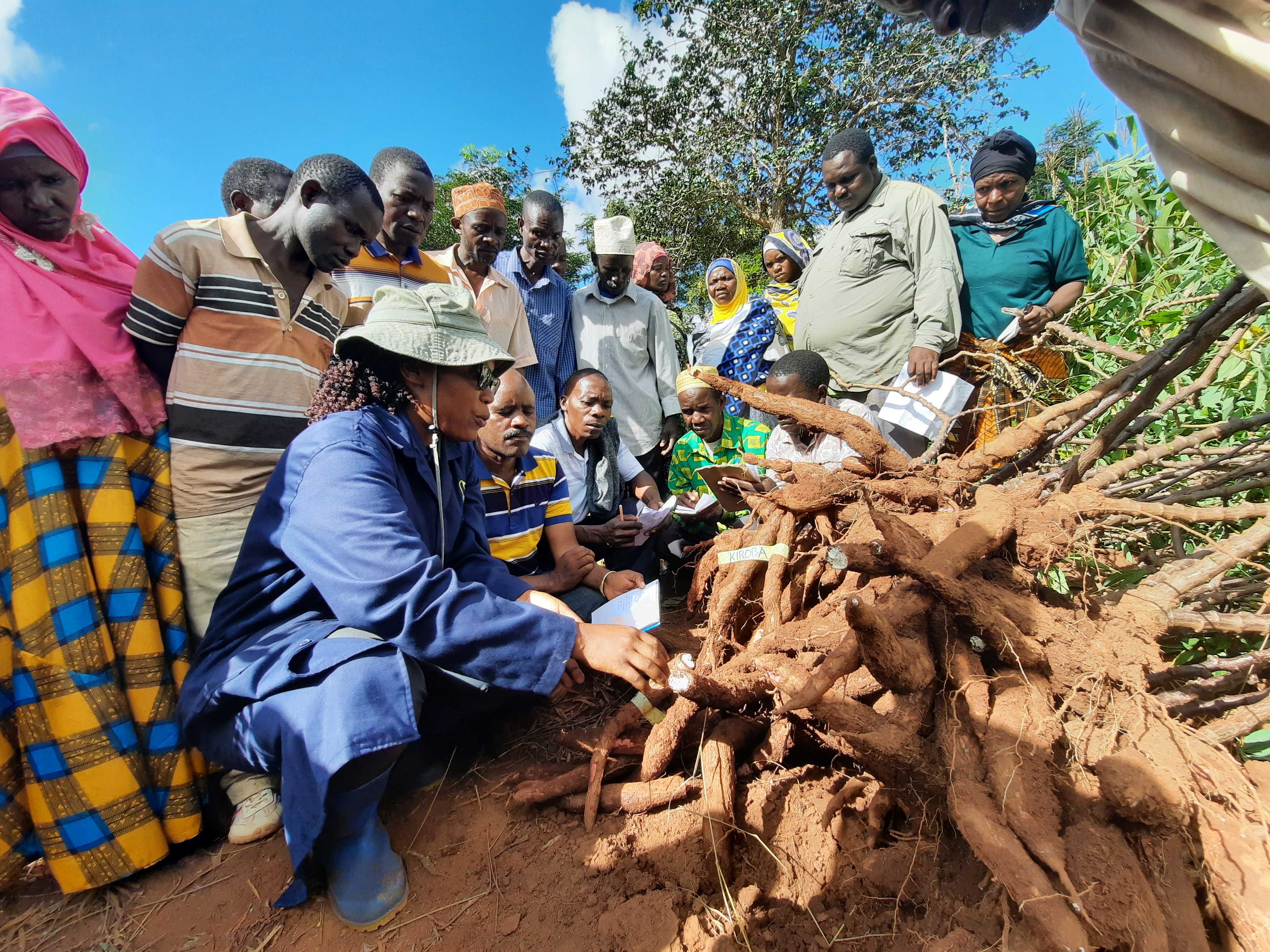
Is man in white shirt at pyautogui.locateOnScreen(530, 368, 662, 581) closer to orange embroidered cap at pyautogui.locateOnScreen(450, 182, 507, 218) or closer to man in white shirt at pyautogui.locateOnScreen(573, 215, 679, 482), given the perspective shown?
man in white shirt at pyautogui.locateOnScreen(573, 215, 679, 482)

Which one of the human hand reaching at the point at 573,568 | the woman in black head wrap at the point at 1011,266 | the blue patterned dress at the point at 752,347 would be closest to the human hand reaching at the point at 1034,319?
the woman in black head wrap at the point at 1011,266

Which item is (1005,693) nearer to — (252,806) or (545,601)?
(545,601)

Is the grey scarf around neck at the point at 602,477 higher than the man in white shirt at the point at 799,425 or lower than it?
lower

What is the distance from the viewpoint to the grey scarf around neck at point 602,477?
3.50 meters

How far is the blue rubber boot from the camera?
148 cm

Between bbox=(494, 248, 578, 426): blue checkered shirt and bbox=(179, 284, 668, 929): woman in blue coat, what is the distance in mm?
1892

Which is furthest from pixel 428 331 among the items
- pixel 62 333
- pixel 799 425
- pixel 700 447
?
pixel 700 447

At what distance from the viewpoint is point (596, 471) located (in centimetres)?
353

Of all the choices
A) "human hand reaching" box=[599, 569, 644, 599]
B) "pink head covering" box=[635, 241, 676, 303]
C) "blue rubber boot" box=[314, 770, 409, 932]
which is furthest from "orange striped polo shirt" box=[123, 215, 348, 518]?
"pink head covering" box=[635, 241, 676, 303]

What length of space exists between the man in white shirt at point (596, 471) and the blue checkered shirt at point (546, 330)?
16 cm

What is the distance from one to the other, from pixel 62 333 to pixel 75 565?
0.68 metres

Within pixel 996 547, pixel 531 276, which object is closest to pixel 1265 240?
pixel 996 547

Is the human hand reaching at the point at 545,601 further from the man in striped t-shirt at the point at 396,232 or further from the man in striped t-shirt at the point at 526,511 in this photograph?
the man in striped t-shirt at the point at 396,232

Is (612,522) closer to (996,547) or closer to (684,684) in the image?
(684,684)
